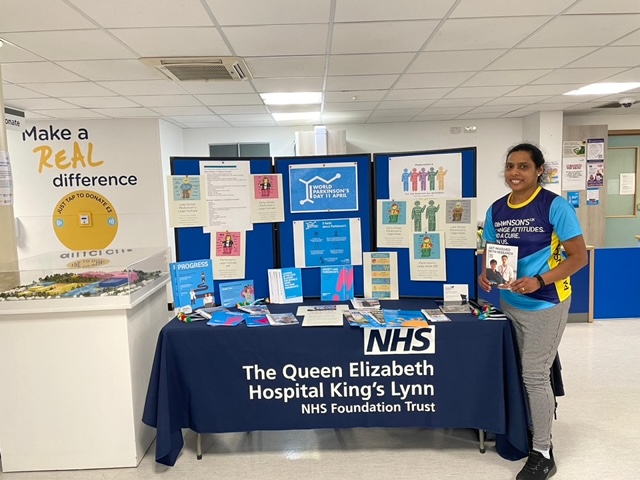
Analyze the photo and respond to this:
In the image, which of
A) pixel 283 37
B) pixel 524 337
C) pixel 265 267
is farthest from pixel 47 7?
pixel 524 337

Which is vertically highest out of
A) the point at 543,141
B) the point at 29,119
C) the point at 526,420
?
the point at 29,119

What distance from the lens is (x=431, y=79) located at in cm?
443

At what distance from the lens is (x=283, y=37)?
10.1ft

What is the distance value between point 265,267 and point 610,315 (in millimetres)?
4320

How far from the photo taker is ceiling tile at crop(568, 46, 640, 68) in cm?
365

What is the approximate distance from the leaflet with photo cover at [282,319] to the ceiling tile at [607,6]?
8.42 feet

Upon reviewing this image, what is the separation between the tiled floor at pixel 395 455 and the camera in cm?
231

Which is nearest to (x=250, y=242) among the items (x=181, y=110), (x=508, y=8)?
(x=508, y=8)

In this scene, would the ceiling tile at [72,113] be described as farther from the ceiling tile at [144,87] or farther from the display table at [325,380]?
the display table at [325,380]

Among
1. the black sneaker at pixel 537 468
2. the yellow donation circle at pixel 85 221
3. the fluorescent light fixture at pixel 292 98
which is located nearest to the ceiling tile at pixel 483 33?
the fluorescent light fixture at pixel 292 98

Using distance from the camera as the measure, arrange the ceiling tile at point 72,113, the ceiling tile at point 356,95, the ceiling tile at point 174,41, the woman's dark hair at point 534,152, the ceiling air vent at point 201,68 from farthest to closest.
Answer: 1. the ceiling tile at point 72,113
2. the ceiling tile at point 356,95
3. the ceiling air vent at point 201,68
4. the ceiling tile at point 174,41
5. the woman's dark hair at point 534,152

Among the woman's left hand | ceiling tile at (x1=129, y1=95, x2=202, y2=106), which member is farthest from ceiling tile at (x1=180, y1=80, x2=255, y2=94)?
the woman's left hand

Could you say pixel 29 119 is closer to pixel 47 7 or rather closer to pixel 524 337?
pixel 47 7

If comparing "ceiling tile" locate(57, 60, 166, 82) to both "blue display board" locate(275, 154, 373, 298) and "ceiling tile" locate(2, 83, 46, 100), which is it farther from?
"blue display board" locate(275, 154, 373, 298)
